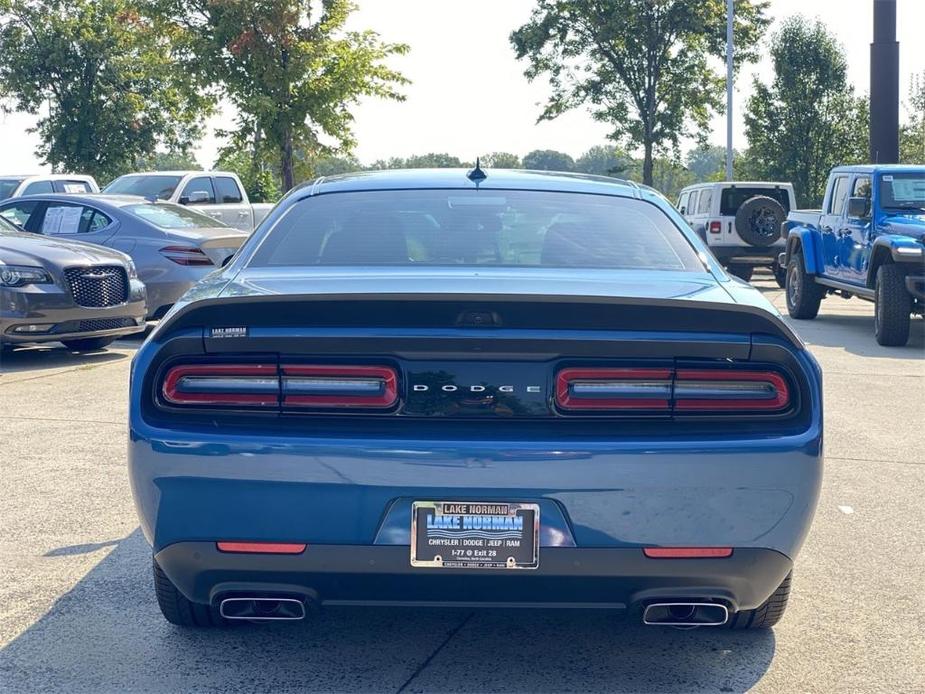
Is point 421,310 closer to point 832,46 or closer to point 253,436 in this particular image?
point 253,436

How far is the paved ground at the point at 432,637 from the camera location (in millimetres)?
3641

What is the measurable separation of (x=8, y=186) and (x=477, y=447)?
18.1 metres

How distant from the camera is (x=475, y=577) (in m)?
3.26

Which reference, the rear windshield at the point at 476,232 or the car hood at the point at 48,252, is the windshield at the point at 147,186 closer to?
the car hood at the point at 48,252

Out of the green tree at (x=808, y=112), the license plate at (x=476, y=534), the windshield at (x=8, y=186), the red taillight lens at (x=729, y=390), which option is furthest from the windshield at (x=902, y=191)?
the green tree at (x=808, y=112)

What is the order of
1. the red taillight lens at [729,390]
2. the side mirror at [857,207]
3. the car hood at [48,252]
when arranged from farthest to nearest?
the side mirror at [857,207] < the car hood at [48,252] < the red taillight lens at [729,390]

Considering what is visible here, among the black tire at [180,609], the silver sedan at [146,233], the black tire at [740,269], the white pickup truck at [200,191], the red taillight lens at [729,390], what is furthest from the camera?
the black tire at [740,269]

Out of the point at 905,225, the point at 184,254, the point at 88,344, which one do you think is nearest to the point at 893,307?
A: the point at 905,225

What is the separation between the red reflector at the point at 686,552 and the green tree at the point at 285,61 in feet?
81.1

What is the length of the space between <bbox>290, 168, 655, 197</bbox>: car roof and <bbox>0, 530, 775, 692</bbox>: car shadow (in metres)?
1.57

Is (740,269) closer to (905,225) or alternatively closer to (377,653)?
(905,225)

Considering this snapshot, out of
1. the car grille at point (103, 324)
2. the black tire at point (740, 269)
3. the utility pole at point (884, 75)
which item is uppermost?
the utility pole at point (884, 75)

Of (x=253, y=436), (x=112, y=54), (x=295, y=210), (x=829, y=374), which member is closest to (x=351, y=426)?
(x=253, y=436)

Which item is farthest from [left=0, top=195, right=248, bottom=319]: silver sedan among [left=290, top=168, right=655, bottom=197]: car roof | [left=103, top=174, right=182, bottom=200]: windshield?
[left=290, top=168, right=655, bottom=197]: car roof
